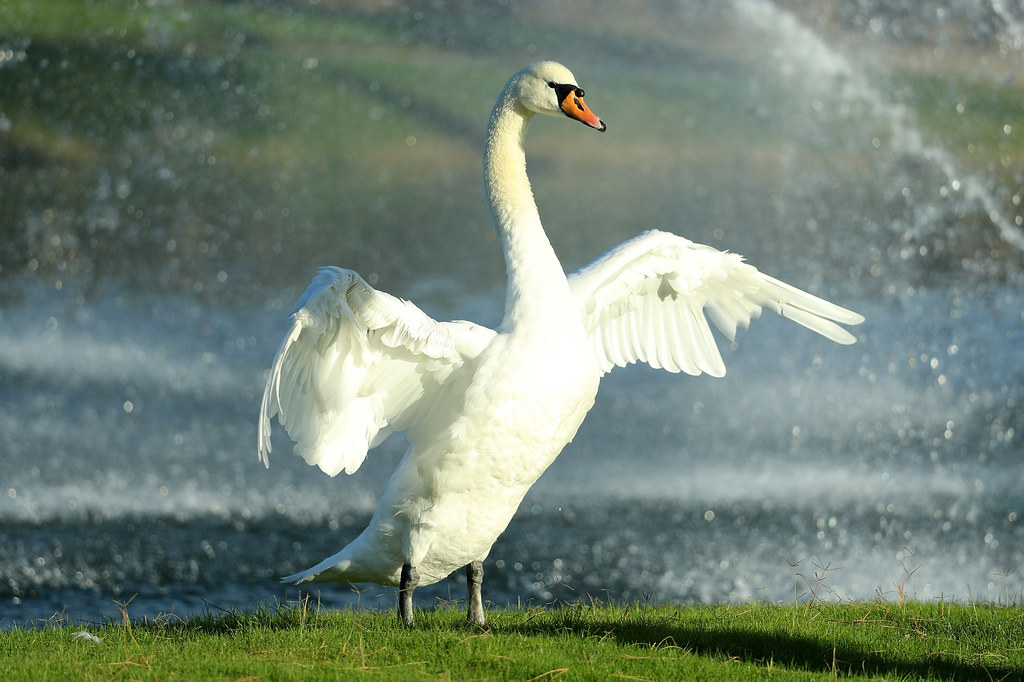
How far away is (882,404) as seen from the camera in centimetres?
1415

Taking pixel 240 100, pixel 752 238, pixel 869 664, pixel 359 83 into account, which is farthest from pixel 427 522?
pixel 240 100

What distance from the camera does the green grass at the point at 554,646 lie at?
4238 millimetres

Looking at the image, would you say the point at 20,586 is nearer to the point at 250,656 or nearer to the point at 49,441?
the point at 49,441

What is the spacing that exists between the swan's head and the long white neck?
10 centimetres

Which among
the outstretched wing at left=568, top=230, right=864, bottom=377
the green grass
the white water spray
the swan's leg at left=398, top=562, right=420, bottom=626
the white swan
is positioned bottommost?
the green grass

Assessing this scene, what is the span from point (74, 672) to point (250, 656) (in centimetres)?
67

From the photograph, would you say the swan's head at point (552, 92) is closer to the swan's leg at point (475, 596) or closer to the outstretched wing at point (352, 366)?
the outstretched wing at point (352, 366)

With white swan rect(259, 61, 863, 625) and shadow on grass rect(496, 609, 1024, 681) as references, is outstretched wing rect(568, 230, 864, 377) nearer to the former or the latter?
white swan rect(259, 61, 863, 625)

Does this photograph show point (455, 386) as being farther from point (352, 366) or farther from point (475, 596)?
point (475, 596)

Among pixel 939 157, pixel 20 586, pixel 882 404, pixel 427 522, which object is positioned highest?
pixel 939 157

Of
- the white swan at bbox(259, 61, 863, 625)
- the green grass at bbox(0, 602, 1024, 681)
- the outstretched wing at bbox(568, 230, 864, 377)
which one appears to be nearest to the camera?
the green grass at bbox(0, 602, 1024, 681)

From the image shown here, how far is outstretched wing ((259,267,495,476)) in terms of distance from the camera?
475 cm

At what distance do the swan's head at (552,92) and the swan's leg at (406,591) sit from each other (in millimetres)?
2480

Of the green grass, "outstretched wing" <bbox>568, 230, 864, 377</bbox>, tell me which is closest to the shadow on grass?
the green grass
